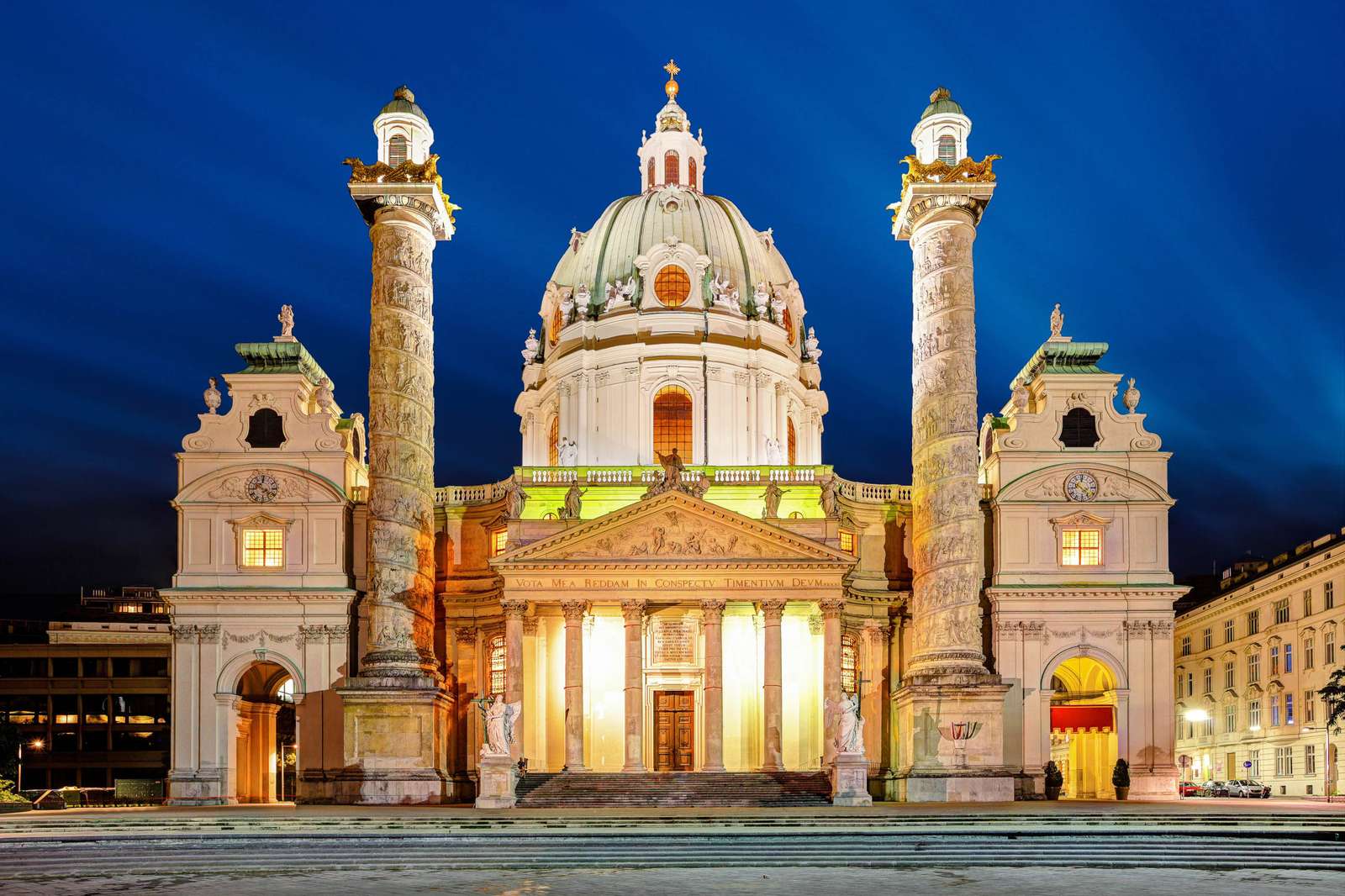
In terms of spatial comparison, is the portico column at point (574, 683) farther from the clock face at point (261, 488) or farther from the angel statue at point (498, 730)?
the clock face at point (261, 488)

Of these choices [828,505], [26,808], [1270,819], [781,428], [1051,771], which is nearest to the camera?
[1270,819]

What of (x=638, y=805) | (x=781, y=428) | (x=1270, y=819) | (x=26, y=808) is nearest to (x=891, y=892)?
(x=1270, y=819)

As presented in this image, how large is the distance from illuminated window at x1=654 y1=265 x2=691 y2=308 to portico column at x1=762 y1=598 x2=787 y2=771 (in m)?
19.2

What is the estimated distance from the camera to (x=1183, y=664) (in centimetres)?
8162

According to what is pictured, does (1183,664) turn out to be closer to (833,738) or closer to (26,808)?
(833,738)

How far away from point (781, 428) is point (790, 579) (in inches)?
598

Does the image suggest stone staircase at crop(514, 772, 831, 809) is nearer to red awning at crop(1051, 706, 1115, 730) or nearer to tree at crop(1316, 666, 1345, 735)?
red awning at crop(1051, 706, 1115, 730)

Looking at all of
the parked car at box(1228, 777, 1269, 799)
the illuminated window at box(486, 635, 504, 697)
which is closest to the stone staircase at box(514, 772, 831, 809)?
the illuminated window at box(486, 635, 504, 697)

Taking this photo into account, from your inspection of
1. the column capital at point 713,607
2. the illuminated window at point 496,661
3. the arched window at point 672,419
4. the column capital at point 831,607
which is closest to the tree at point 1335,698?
the column capital at point 831,607

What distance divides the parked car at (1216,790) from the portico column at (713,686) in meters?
23.0

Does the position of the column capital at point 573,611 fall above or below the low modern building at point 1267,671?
above

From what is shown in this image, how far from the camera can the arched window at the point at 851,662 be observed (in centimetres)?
6138

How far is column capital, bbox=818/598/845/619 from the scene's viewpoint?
55625 mm

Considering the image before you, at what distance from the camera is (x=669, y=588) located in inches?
2185
